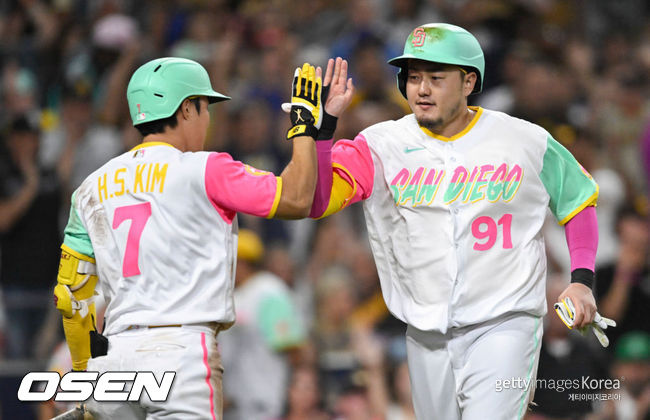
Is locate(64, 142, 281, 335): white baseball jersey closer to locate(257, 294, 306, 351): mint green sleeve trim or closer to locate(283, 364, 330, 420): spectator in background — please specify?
locate(283, 364, 330, 420): spectator in background

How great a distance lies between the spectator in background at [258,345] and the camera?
331 inches

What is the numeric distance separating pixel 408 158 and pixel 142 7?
26.4 feet

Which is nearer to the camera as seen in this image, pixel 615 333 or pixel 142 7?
pixel 615 333

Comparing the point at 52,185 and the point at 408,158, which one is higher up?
the point at 408,158

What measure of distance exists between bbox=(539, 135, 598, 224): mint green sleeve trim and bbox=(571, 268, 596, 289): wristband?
28cm

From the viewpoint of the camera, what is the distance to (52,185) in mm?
9586

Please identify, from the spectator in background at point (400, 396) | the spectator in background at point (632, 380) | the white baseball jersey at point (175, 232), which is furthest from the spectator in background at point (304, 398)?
the white baseball jersey at point (175, 232)

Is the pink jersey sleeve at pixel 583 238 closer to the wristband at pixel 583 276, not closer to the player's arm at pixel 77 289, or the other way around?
the wristband at pixel 583 276

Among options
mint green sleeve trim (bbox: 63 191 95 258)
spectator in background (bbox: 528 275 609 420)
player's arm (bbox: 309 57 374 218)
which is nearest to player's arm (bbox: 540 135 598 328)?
player's arm (bbox: 309 57 374 218)

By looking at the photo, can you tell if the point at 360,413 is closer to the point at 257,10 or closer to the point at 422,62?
the point at 422,62

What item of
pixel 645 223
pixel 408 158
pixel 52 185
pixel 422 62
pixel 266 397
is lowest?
pixel 266 397

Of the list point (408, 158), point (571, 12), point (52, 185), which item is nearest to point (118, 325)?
point (408, 158)
